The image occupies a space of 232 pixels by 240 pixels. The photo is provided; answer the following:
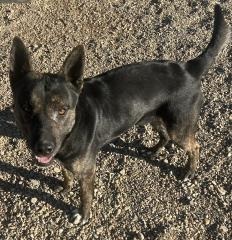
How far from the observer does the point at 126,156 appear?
6.98m

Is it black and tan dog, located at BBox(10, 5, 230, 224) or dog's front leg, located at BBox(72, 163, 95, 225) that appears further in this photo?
dog's front leg, located at BBox(72, 163, 95, 225)

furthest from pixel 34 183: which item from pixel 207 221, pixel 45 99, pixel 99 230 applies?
pixel 207 221

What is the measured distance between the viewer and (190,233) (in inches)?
243

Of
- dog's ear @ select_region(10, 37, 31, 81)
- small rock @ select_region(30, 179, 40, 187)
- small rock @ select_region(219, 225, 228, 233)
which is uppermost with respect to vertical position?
dog's ear @ select_region(10, 37, 31, 81)

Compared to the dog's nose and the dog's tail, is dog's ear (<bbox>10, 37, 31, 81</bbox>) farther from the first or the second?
the dog's tail

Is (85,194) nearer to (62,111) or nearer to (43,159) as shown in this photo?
(43,159)

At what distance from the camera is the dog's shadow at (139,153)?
6.85 metres

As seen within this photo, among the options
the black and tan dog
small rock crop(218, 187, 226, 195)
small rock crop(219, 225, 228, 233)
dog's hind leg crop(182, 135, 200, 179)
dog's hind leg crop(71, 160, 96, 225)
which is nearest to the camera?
the black and tan dog

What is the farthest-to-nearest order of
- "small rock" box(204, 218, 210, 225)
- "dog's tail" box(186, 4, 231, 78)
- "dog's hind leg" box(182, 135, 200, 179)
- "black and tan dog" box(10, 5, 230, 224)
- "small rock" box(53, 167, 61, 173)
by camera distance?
"small rock" box(53, 167, 61, 173), "dog's hind leg" box(182, 135, 200, 179), "small rock" box(204, 218, 210, 225), "dog's tail" box(186, 4, 231, 78), "black and tan dog" box(10, 5, 230, 224)

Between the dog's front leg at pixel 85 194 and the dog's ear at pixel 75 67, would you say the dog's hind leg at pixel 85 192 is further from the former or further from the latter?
the dog's ear at pixel 75 67

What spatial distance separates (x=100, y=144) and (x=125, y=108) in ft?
1.85

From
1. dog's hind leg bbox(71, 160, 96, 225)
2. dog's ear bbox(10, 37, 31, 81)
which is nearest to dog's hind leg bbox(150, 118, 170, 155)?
dog's hind leg bbox(71, 160, 96, 225)

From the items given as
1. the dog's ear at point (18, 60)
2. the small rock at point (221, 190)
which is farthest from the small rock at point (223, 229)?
the dog's ear at point (18, 60)

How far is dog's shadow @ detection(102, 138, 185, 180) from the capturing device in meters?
6.85
